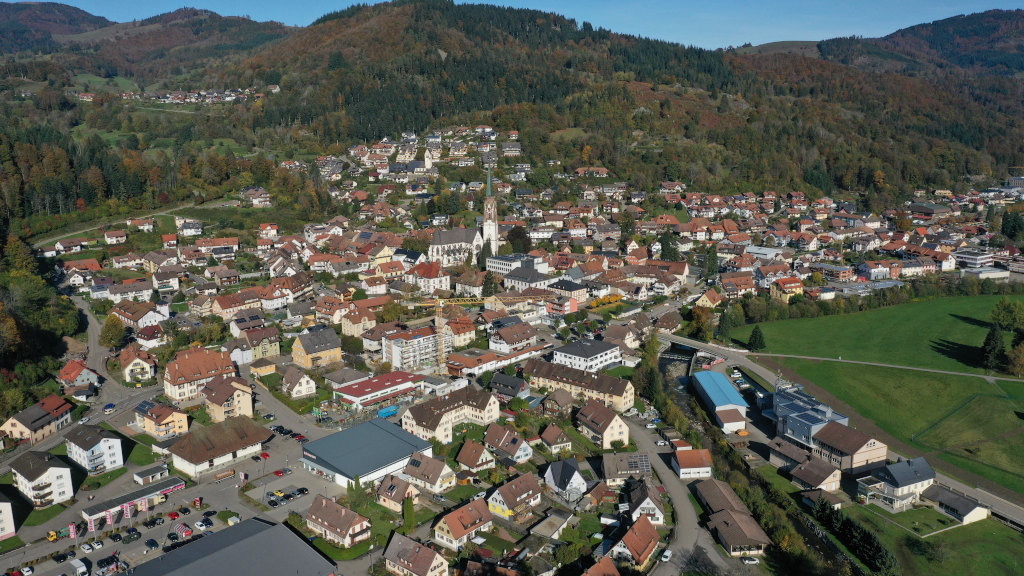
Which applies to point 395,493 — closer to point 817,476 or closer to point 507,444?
point 507,444

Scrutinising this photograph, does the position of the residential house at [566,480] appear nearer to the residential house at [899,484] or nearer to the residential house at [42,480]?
the residential house at [899,484]

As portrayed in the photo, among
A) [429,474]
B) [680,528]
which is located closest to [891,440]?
[680,528]

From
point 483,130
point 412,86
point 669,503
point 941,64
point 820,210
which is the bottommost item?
point 669,503

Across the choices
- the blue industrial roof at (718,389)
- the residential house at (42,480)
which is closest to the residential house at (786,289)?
the blue industrial roof at (718,389)

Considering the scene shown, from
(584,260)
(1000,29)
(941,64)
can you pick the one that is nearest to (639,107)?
(584,260)

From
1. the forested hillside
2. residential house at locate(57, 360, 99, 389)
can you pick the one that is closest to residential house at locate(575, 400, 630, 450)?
residential house at locate(57, 360, 99, 389)

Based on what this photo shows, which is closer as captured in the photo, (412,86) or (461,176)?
(461,176)

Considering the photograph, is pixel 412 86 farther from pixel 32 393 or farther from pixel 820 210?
pixel 32 393
